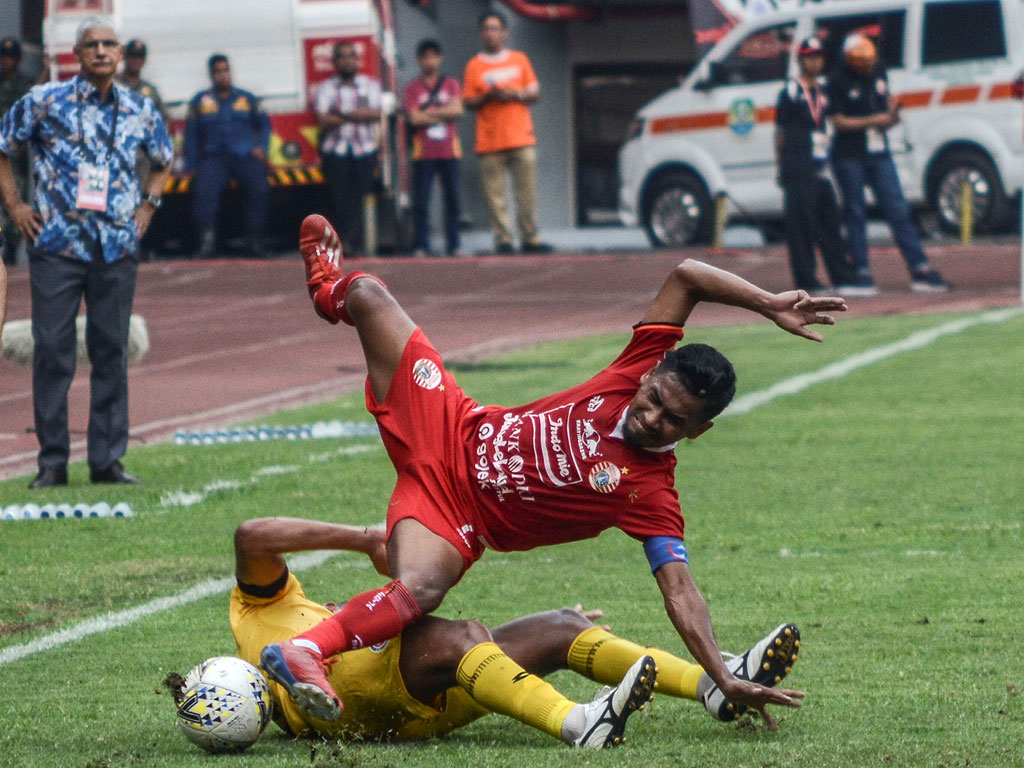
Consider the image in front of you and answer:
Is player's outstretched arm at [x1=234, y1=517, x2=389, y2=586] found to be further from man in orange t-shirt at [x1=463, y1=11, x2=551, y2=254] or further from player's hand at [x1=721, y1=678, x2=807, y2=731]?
man in orange t-shirt at [x1=463, y1=11, x2=551, y2=254]

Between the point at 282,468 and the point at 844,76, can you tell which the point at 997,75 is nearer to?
the point at 844,76

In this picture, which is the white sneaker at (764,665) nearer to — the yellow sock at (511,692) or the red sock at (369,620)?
the yellow sock at (511,692)

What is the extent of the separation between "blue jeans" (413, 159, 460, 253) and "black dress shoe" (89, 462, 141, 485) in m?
12.3

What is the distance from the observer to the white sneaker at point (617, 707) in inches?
189

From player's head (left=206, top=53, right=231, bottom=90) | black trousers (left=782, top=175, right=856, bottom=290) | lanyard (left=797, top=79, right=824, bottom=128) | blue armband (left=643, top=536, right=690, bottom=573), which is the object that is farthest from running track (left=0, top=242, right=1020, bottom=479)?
blue armband (left=643, top=536, right=690, bottom=573)

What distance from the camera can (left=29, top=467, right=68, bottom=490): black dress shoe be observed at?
938 centimetres

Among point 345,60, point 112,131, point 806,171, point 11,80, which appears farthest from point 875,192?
point 112,131

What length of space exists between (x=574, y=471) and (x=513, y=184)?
1611cm

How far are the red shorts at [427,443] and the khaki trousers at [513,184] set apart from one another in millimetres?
14951

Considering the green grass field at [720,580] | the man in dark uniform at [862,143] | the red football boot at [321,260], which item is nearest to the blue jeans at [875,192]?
the man in dark uniform at [862,143]

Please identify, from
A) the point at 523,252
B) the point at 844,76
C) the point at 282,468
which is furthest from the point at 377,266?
the point at 282,468

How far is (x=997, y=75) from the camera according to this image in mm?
20312

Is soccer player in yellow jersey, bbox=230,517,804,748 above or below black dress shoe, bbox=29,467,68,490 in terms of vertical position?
above

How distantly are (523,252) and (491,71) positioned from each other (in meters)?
2.33
